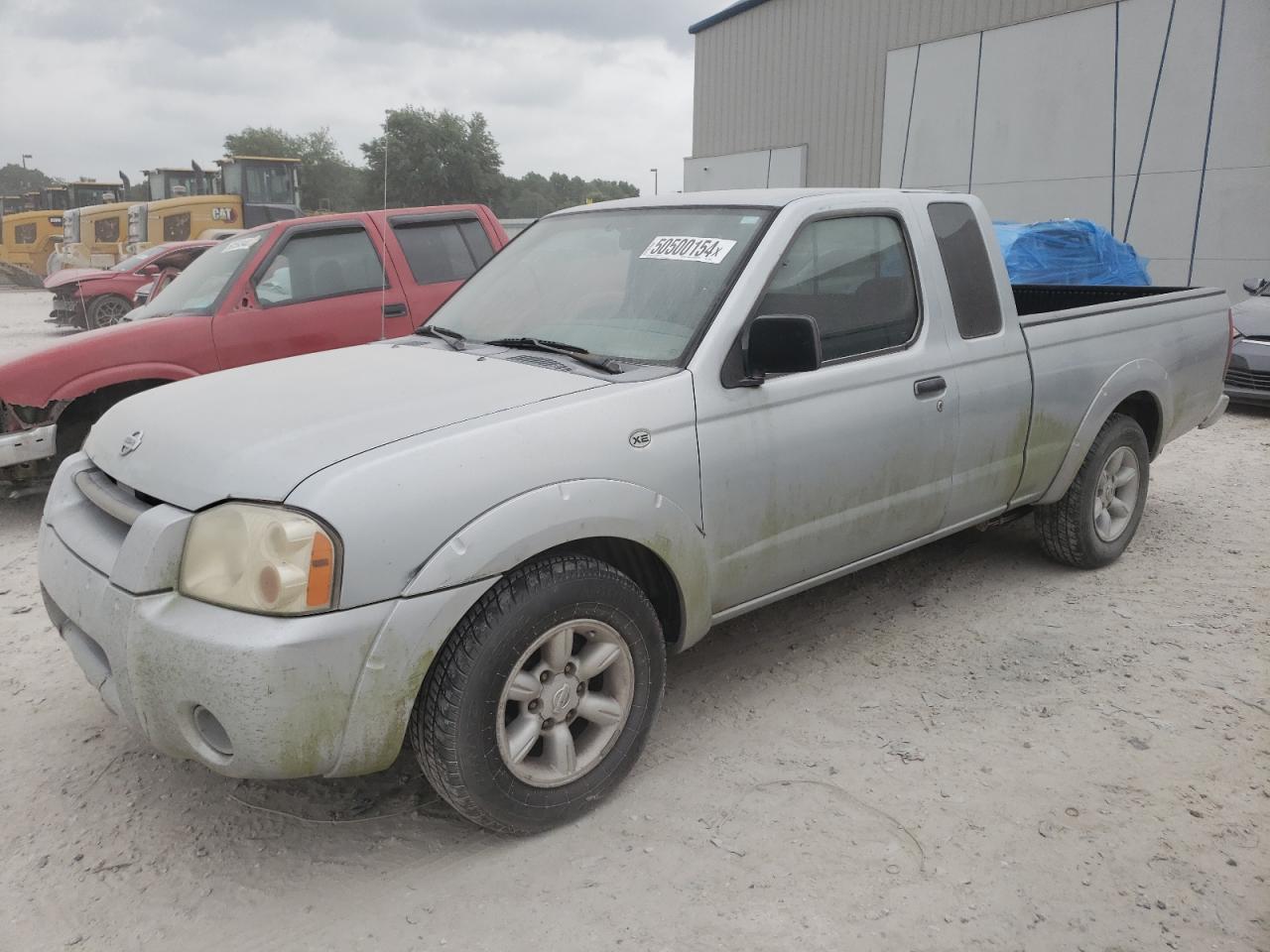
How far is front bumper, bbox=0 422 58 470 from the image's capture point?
563cm

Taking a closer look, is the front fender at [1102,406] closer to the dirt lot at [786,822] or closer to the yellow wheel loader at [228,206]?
the dirt lot at [786,822]

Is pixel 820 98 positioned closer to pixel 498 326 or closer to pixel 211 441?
pixel 498 326

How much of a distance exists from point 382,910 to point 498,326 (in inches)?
79.0

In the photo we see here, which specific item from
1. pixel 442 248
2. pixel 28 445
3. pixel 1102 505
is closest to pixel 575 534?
pixel 1102 505

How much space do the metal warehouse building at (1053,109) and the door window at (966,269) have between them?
35.4 feet

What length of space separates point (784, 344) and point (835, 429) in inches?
20.4

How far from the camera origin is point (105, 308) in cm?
1641

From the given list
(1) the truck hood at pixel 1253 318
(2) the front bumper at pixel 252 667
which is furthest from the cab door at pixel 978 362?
(1) the truck hood at pixel 1253 318

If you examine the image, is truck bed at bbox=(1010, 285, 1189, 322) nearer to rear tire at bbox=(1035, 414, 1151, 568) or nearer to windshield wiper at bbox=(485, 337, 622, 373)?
rear tire at bbox=(1035, 414, 1151, 568)

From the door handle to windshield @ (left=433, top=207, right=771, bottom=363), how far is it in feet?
2.82

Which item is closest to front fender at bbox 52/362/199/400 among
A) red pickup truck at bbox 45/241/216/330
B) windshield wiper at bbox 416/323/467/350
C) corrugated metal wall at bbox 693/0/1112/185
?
windshield wiper at bbox 416/323/467/350

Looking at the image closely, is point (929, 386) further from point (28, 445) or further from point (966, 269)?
point (28, 445)

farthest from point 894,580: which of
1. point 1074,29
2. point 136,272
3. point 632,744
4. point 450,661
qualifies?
point 136,272

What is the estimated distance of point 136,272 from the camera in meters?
15.9
